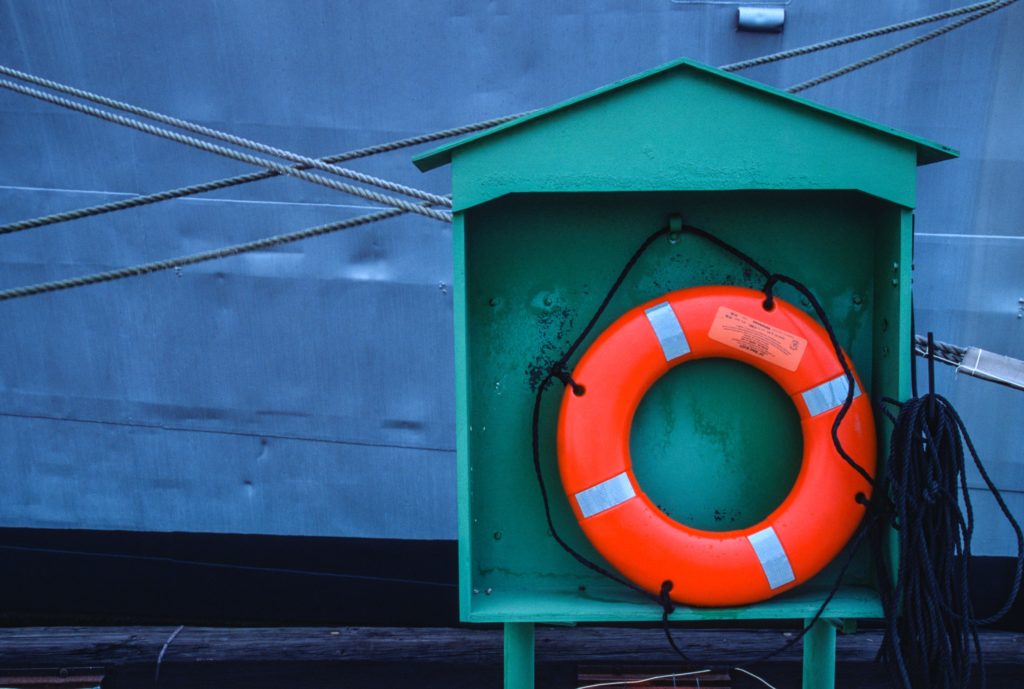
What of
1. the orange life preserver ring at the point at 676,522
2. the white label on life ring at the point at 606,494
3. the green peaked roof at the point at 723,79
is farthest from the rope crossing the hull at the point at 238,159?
the white label on life ring at the point at 606,494

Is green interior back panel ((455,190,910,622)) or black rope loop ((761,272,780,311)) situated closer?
black rope loop ((761,272,780,311))

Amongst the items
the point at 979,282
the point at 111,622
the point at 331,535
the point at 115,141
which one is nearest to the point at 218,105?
the point at 115,141

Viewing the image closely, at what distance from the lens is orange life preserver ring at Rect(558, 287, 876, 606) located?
167cm

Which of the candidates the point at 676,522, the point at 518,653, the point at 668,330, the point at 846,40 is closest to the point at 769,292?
the point at 668,330

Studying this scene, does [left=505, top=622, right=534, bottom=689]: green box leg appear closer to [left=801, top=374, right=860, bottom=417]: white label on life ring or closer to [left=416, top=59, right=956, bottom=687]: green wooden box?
[left=416, top=59, right=956, bottom=687]: green wooden box

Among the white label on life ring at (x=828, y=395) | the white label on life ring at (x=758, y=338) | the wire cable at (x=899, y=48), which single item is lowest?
the white label on life ring at (x=828, y=395)

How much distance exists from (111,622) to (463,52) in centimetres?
252

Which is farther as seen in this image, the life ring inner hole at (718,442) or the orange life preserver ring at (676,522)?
the life ring inner hole at (718,442)

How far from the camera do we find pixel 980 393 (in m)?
2.99

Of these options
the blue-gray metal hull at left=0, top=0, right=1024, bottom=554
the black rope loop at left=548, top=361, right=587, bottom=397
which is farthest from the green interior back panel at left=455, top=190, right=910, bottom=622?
the blue-gray metal hull at left=0, top=0, right=1024, bottom=554

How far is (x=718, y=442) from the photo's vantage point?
1842 mm

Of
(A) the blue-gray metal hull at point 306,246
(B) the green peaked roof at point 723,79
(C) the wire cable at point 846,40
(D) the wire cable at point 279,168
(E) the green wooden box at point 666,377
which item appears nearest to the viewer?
(B) the green peaked roof at point 723,79

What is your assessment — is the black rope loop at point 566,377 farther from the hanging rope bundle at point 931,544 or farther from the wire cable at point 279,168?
the hanging rope bundle at point 931,544

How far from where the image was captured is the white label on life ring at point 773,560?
5.45 feet
